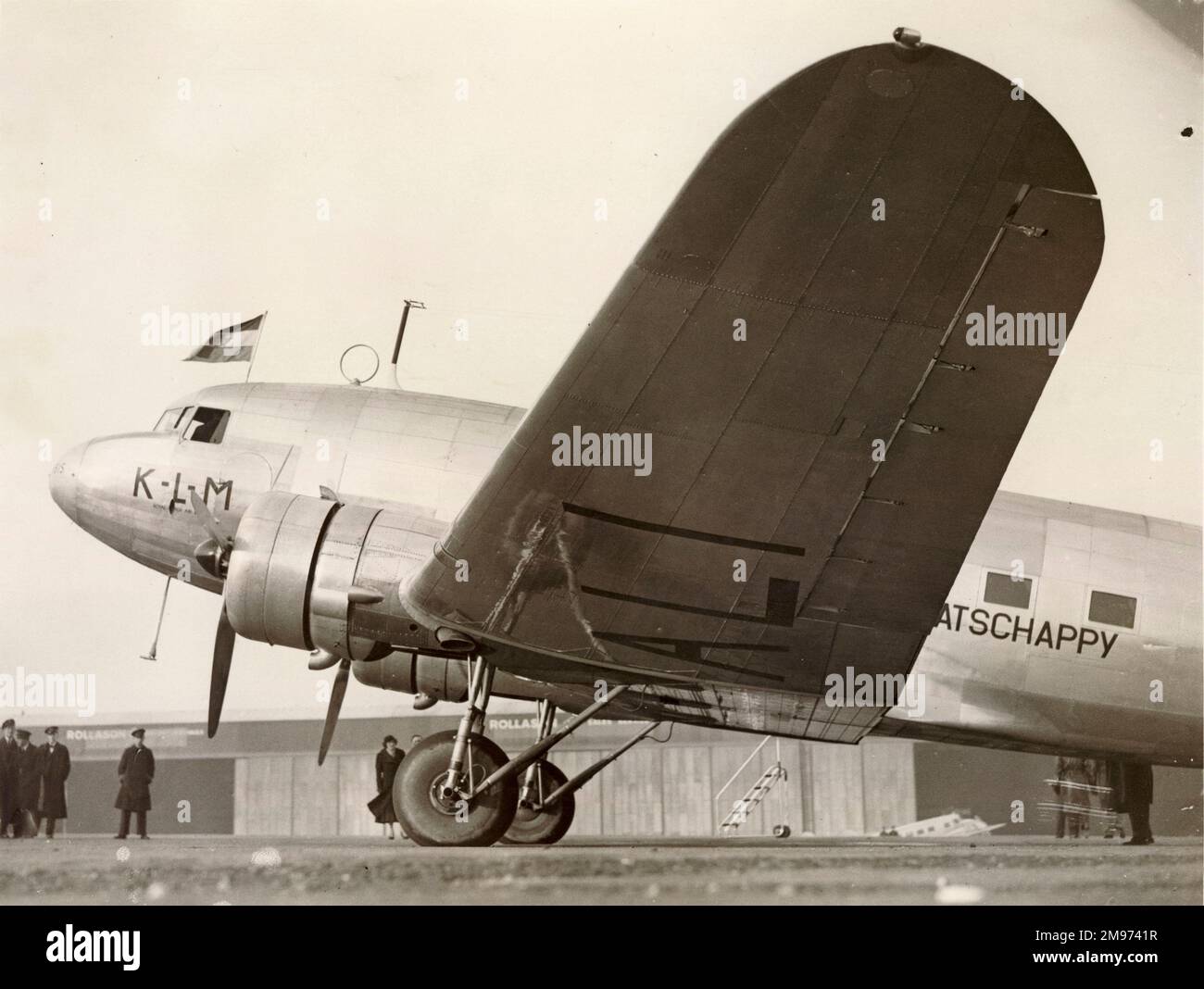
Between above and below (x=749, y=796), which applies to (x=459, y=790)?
above

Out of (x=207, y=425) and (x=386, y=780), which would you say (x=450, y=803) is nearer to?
(x=207, y=425)

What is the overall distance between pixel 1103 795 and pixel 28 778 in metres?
8.91

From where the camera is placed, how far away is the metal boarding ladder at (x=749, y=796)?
13.1 m

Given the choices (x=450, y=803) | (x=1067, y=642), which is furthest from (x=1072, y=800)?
(x=450, y=803)

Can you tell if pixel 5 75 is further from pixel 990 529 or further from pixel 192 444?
pixel 990 529

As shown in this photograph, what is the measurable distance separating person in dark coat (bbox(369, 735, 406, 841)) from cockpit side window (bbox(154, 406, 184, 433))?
10.9ft

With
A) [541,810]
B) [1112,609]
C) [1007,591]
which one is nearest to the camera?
[1112,609]

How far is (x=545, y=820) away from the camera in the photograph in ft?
26.8

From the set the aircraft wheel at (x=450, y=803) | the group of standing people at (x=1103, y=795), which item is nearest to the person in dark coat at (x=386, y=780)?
the aircraft wheel at (x=450, y=803)

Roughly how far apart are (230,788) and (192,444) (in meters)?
8.55

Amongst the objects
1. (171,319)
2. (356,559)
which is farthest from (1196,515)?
(171,319)

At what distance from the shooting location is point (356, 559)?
239 inches
